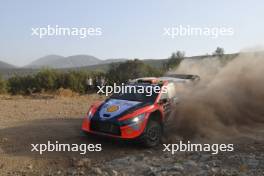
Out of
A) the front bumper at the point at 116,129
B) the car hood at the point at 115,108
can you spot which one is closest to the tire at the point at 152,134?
the front bumper at the point at 116,129

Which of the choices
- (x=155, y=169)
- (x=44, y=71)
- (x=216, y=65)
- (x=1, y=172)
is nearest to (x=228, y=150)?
(x=155, y=169)

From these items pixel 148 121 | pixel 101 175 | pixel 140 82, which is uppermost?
pixel 140 82

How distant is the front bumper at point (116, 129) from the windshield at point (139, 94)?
3.09 feet

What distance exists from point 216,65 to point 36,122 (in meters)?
8.60

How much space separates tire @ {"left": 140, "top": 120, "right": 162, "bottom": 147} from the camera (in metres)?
8.75

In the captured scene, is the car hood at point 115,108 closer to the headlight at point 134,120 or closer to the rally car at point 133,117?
the rally car at point 133,117

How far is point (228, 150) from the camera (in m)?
8.48

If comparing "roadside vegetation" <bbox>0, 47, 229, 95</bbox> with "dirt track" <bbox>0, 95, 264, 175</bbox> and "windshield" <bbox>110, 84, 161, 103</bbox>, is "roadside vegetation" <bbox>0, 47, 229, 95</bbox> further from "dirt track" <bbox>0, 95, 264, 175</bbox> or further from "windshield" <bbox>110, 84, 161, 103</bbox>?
"windshield" <bbox>110, 84, 161, 103</bbox>

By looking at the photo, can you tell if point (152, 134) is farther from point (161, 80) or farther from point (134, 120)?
point (161, 80)

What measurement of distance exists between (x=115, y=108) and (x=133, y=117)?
591 mm

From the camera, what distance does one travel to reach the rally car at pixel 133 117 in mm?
8578

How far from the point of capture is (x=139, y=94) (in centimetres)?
984

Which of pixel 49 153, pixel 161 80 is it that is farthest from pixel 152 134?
pixel 49 153

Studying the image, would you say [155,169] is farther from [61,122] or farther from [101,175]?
[61,122]
